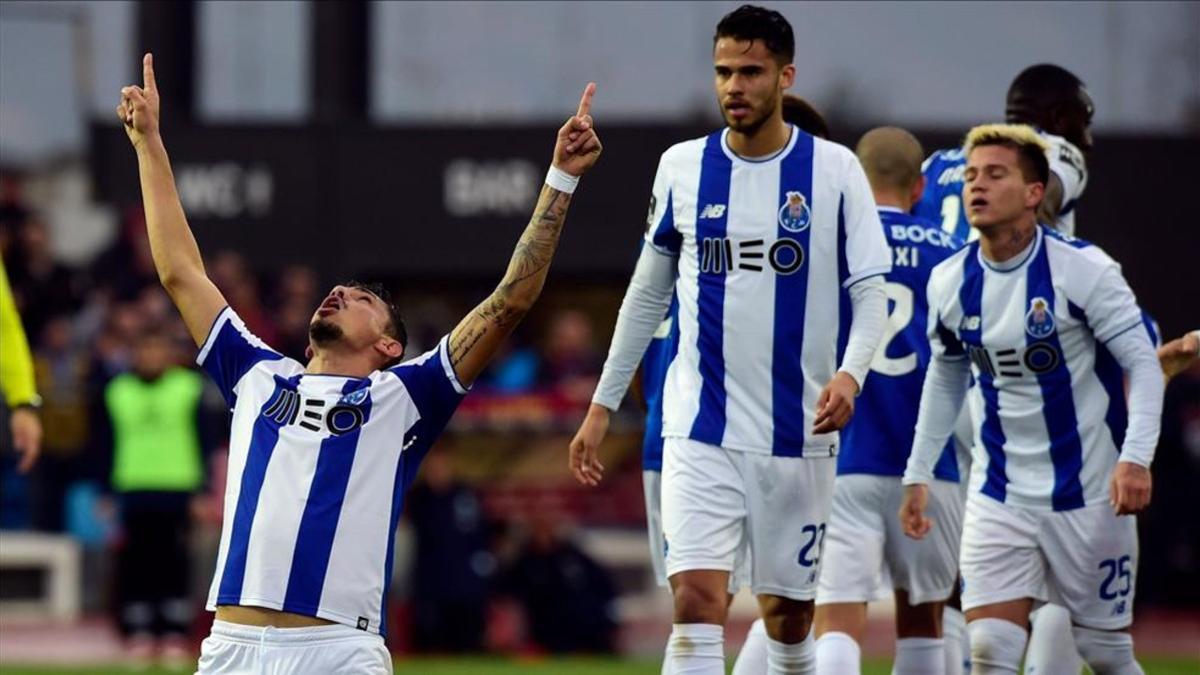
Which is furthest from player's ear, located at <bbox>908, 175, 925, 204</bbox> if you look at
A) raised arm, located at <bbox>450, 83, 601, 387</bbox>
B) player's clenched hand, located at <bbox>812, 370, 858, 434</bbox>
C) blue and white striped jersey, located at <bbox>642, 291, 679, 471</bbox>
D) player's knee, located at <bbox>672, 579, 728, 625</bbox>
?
raised arm, located at <bbox>450, 83, 601, 387</bbox>

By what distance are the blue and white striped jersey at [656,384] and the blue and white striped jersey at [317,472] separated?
190 centimetres

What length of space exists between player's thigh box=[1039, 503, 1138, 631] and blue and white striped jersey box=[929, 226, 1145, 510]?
5 centimetres

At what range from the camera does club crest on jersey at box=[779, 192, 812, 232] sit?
722cm

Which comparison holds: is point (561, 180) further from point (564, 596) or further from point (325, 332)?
point (564, 596)

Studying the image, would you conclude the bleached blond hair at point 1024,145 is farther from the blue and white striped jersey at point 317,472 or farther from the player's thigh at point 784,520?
the blue and white striped jersey at point 317,472

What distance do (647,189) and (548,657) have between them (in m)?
3.01

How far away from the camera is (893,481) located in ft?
27.1

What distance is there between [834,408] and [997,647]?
1212mm

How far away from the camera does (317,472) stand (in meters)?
6.01

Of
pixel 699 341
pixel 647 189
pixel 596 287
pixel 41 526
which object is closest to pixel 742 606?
pixel 596 287

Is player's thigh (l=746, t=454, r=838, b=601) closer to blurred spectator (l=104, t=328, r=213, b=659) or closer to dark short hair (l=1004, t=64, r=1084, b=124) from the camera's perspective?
dark short hair (l=1004, t=64, r=1084, b=124)

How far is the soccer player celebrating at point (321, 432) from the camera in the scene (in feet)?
19.4

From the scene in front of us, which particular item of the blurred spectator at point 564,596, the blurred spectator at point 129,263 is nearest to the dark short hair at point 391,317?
the blurred spectator at point 564,596

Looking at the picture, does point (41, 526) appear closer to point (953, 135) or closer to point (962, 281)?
point (953, 135)
